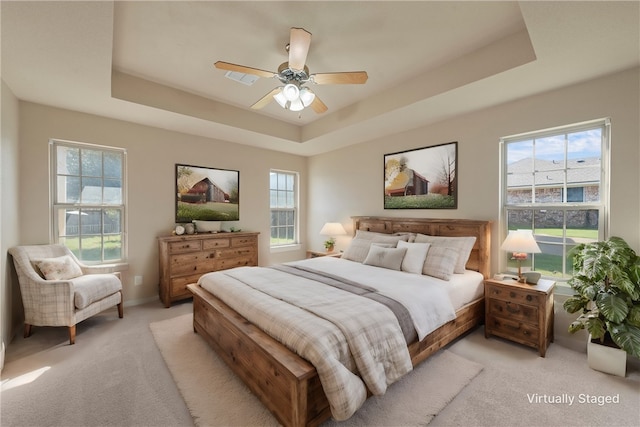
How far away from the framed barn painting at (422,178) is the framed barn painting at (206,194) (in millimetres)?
2655

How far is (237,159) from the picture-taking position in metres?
4.80

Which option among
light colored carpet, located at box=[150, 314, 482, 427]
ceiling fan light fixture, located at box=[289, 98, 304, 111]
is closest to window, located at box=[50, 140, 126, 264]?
light colored carpet, located at box=[150, 314, 482, 427]

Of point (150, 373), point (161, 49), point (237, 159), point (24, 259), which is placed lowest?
point (150, 373)

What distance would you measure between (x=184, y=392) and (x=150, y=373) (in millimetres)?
471

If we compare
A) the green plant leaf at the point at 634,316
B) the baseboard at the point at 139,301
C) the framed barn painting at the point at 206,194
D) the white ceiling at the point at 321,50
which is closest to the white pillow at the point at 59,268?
the baseboard at the point at 139,301

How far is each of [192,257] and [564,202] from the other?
4614 millimetres

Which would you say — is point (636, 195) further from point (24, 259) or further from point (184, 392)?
point (24, 259)

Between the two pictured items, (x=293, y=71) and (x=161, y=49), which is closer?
(x=293, y=71)

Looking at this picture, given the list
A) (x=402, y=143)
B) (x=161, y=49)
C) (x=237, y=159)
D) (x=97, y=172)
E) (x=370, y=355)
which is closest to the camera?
(x=370, y=355)

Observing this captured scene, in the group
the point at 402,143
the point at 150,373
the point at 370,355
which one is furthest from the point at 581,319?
the point at 150,373

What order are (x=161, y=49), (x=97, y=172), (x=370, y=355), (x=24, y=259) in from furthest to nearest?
(x=97, y=172) < (x=24, y=259) < (x=161, y=49) < (x=370, y=355)

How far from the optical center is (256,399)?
1.91m

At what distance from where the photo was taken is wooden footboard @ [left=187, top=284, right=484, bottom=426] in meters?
1.49

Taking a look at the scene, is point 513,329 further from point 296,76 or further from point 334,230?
point 296,76
